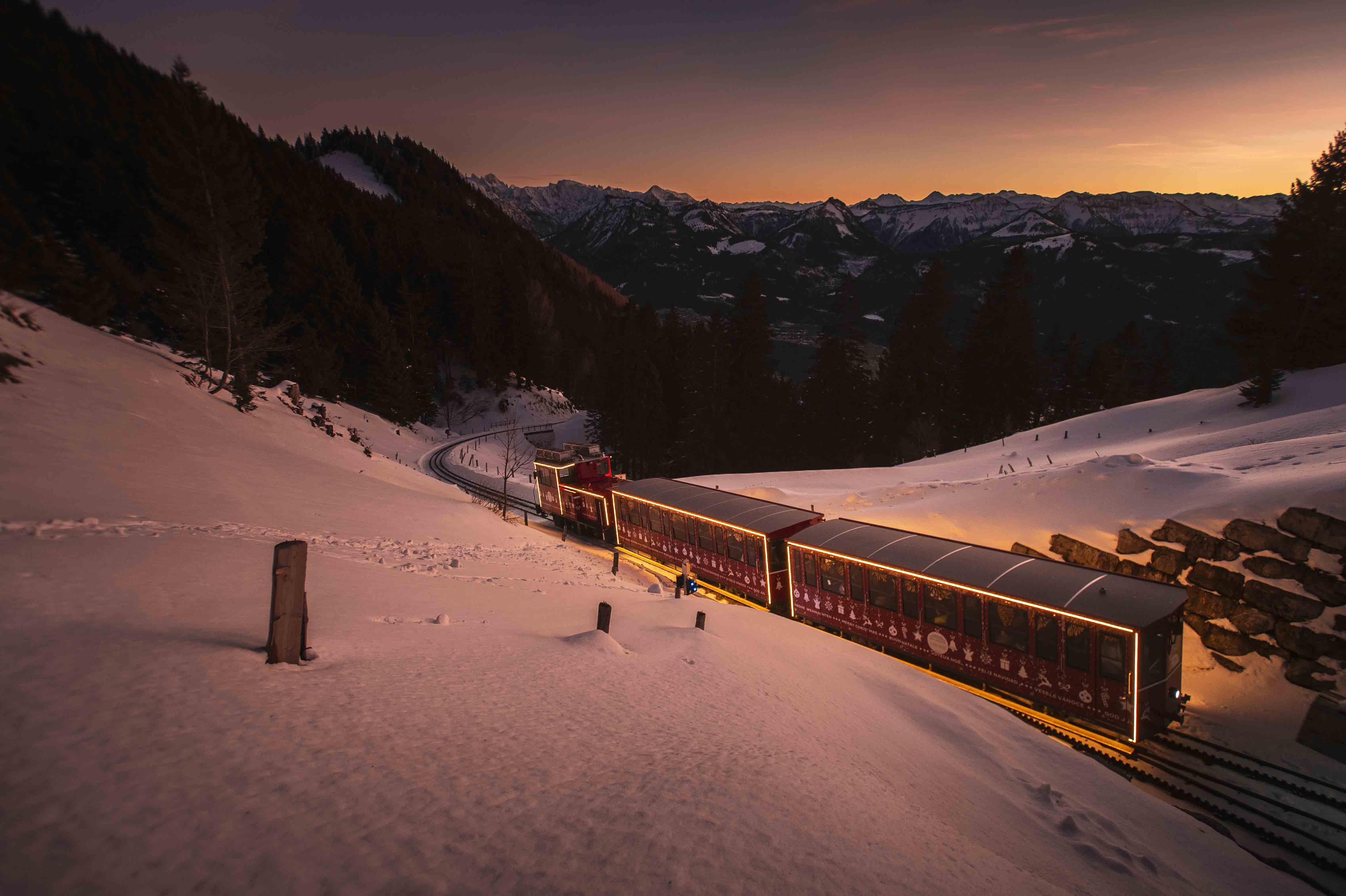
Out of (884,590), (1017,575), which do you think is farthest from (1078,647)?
(884,590)

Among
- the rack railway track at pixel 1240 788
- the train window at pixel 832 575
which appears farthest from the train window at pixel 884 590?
the rack railway track at pixel 1240 788

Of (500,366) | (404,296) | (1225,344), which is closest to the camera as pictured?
(1225,344)

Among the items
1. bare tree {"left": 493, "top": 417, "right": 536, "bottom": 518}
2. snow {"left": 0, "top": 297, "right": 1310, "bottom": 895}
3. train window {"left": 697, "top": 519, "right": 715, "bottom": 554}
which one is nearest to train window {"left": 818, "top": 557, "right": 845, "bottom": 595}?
snow {"left": 0, "top": 297, "right": 1310, "bottom": 895}

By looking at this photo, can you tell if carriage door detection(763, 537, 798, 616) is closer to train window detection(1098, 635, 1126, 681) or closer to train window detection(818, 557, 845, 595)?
train window detection(818, 557, 845, 595)

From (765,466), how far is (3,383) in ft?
159

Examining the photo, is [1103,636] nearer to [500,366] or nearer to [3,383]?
[3,383]

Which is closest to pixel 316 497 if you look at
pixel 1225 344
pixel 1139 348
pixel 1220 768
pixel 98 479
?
pixel 98 479

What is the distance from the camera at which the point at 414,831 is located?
3939 mm

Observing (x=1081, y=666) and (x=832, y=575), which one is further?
(x=832, y=575)

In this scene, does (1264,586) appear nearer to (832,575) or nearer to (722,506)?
(832,575)

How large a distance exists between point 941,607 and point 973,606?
0.84m

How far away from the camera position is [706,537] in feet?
69.5

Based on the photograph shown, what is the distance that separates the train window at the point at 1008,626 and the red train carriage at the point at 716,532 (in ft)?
20.8

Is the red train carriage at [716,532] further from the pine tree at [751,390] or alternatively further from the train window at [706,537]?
the pine tree at [751,390]
